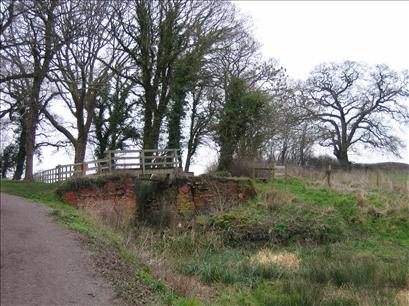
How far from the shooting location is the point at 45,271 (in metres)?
8.20

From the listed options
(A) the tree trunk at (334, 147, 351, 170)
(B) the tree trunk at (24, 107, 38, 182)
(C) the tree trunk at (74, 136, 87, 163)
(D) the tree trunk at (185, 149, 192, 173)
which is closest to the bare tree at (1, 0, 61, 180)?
(B) the tree trunk at (24, 107, 38, 182)

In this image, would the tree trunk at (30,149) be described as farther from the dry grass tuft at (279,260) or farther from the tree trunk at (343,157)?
the tree trunk at (343,157)

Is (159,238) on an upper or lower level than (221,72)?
lower

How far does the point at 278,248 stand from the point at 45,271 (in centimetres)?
1370

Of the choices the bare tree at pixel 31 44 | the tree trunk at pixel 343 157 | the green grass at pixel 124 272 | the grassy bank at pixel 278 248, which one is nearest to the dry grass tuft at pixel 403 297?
the grassy bank at pixel 278 248

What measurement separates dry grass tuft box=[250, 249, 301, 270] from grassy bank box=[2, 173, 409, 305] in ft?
0.12

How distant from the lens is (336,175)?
36875 mm

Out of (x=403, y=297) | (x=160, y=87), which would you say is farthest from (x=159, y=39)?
(x=403, y=297)

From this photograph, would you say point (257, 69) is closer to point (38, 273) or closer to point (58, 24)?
point (58, 24)

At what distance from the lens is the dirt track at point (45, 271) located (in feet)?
24.1

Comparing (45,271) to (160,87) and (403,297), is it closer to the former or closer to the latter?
(403,297)

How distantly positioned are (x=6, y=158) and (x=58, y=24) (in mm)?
13156

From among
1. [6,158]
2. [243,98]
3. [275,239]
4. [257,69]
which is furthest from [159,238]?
[257,69]

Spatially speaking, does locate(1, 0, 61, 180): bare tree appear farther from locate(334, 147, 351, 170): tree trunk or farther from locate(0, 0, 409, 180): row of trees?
locate(334, 147, 351, 170): tree trunk
